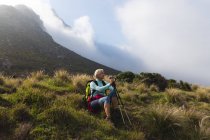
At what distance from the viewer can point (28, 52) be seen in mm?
123000

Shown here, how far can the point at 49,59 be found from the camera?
12106cm

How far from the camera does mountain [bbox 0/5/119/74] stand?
100 m

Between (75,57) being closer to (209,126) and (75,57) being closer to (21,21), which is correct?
(21,21)

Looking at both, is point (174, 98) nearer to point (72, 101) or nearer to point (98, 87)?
point (98, 87)

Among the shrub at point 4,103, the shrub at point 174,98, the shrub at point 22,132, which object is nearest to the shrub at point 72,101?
the shrub at point 4,103

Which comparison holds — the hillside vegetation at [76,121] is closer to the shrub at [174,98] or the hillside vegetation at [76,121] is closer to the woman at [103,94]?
the woman at [103,94]

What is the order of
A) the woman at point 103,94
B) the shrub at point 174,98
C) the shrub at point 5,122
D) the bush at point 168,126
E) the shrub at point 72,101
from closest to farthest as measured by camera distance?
the shrub at point 5,122
the bush at point 168,126
the woman at point 103,94
the shrub at point 72,101
the shrub at point 174,98

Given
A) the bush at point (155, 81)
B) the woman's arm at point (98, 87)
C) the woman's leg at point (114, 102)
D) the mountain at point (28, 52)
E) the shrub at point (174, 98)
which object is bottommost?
the mountain at point (28, 52)

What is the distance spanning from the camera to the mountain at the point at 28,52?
329 ft

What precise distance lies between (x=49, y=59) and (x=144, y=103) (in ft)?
357

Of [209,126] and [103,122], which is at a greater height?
[209,126]

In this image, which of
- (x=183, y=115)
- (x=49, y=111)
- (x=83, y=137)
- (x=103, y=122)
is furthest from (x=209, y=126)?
(x=49, y=111)

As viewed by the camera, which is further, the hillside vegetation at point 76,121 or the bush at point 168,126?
the bush at point 168,126

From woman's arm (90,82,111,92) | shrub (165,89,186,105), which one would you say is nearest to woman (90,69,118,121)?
woman's arm (90,82,111,92)
